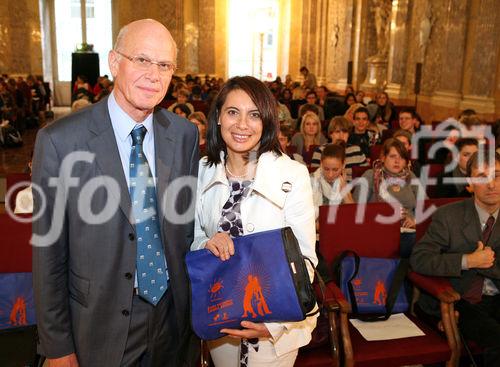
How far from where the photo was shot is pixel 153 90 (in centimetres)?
184

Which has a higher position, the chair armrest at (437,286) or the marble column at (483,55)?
the marble column at (483,55)

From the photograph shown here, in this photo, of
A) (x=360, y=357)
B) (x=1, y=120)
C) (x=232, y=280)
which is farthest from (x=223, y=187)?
(x=1, y=120)

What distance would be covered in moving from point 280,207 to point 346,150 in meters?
4.06

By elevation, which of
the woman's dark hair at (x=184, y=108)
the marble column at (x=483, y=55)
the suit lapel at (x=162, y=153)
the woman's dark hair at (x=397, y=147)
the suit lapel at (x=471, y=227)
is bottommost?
the suit lapel at (x=471, y=227)

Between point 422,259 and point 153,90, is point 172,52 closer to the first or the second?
point 153,90

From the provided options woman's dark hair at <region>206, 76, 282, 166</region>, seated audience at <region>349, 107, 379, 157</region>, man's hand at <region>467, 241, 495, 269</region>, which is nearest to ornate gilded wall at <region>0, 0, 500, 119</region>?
seated audience at <region>349, 107, 379, 157</region>

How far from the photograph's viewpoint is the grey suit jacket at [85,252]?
1.78 meters

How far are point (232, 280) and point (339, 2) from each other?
60.1 feet

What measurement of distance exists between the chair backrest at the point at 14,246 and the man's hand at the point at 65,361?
1239 mm

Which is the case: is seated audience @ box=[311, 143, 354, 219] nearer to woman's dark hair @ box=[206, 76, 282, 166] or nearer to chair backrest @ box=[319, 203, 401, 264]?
chair backrest @ box=[319, 203, 401, 264]

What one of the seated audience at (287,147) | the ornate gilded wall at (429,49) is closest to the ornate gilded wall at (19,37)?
the ornate gilded wall at (429,49)

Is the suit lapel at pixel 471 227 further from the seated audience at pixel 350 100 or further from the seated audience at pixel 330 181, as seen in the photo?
the seated audience at pixel 350 100

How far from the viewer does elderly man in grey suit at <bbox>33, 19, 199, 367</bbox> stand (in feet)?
5.88

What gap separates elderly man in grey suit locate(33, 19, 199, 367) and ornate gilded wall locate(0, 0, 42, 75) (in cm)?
1946
